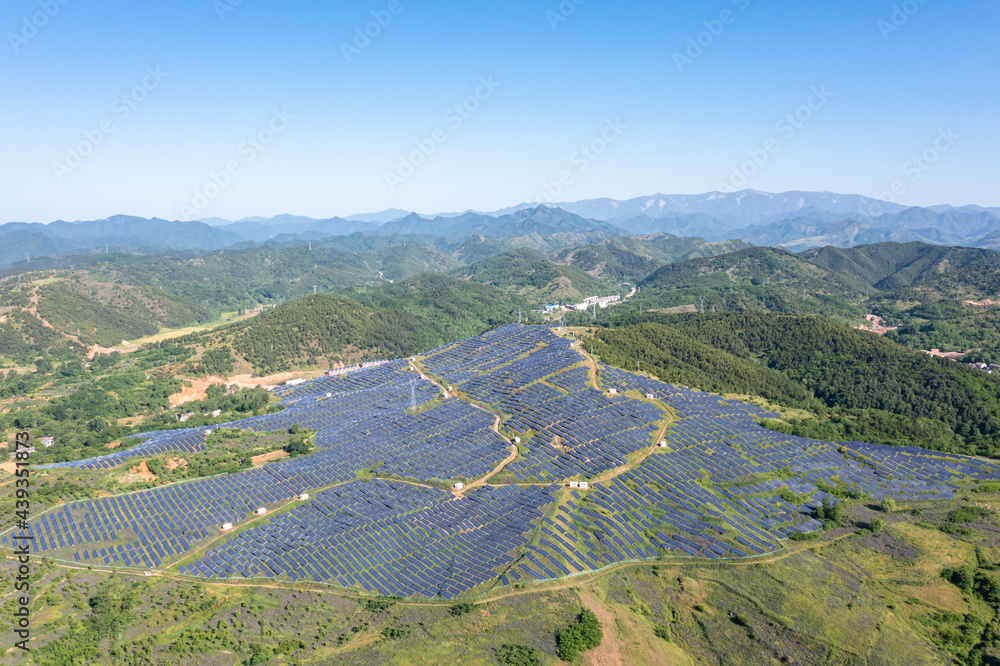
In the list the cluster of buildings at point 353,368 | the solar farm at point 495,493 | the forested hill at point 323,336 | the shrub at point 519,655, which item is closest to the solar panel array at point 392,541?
the solar farm at point 495,493

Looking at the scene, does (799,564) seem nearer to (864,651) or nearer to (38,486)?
(864,651)

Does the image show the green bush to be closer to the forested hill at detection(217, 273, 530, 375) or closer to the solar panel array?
the solar panel array

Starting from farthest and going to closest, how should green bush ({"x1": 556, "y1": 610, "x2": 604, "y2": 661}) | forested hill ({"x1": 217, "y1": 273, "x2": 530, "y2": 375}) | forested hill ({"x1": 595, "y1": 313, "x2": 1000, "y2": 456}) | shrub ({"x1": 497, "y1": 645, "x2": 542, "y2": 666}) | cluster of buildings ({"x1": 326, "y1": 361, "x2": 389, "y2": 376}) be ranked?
forested hill ({"x1": 217, "y1": 273, "x2": 530, "y2": 375}), cluster of buildings ({"x1": 326, "y1": 361, "x2": 389, "y2": 376}), forested hill ({"x1": 595, "y1": 313, "x2": 1000, "y2": 456}), green bush ({"x1": 556, "y1": 610, "x2": 604, "y2": 661}), shrub ({"x1": 497, "y1": 645, "x2": 542, "y2": 666})

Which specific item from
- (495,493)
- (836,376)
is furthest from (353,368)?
(836,376)

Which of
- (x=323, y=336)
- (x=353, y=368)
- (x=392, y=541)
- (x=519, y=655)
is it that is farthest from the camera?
(x=323, y=336)

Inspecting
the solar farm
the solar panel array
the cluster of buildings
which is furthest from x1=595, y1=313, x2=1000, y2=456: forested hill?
the cluster of buildings

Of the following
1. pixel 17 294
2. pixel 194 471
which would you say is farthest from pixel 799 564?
pixel 17 294

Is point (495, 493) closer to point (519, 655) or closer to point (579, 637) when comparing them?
point (579, 637)
